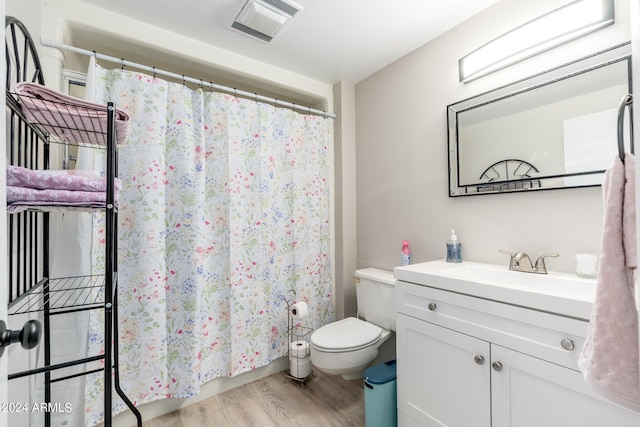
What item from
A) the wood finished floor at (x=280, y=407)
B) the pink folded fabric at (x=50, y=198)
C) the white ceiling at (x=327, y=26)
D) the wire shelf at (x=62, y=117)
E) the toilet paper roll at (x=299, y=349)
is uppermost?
the white ceiling at (x=327, y=26)

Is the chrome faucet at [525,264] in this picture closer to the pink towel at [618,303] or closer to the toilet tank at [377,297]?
the toilet tank at [377,297]

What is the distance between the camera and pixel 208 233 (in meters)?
1.88

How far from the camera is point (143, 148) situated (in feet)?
5.28

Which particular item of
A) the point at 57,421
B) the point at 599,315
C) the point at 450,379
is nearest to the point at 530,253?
the point at 450,379

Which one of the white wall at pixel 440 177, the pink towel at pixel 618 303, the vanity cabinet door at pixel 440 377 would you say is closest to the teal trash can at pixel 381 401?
the vanity cabinet door at pixel 440 377

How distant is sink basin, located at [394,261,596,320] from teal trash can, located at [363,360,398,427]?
1.84 feet

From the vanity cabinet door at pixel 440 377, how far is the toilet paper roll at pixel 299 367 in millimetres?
771

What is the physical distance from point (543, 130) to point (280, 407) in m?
2.13

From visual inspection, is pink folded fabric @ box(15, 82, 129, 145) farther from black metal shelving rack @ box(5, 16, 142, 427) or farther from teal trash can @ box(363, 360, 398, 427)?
teal trash can @ box(363, 360, 398, 427)

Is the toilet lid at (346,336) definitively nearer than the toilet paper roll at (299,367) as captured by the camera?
Yes

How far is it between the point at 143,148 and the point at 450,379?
1.93 m

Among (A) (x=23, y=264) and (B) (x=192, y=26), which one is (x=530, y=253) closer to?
(A) (x=23, y=264)

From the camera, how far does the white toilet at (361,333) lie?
168 cm

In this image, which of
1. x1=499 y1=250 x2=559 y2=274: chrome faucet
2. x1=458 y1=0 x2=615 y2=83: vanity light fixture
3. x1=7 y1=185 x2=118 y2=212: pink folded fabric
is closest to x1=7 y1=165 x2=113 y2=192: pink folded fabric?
Result: x1=7 y1=185 x2=118 y2=212: pink folded fabric
